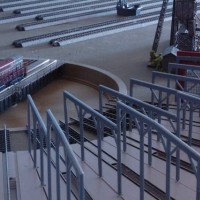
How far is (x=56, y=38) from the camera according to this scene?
12.7 metres

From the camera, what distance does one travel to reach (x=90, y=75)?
9.73 metres

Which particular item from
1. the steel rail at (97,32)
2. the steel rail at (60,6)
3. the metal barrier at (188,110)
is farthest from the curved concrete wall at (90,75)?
the steel rail at (60,6)

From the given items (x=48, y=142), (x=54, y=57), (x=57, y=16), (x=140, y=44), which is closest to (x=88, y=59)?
(x=54, y=57)

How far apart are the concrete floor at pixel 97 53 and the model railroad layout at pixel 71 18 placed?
30cm

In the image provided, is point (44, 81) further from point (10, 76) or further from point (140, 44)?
point (140, 44)

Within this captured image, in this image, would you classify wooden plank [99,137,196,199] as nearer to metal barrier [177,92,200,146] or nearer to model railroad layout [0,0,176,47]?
metal barrier [177,92,200,146]

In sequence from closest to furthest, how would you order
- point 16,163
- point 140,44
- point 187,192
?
point 187,192
point 16,163
point 140,44

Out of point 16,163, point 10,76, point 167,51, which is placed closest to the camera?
point 16,163

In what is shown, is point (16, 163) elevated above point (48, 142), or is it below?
below

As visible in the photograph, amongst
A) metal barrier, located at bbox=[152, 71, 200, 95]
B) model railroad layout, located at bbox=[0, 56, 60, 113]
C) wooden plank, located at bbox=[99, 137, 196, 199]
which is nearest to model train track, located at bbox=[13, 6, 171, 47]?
model railroad layout, located at bbox=[0, 56, 60, 113]

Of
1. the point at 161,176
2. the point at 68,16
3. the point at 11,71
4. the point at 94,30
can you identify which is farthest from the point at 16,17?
the point at 161,176

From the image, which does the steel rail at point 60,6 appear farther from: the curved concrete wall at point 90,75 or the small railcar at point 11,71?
the small railcar at point 11,71

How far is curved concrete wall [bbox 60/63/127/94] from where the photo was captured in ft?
29.7

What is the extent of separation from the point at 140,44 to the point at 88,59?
6.40 feet
